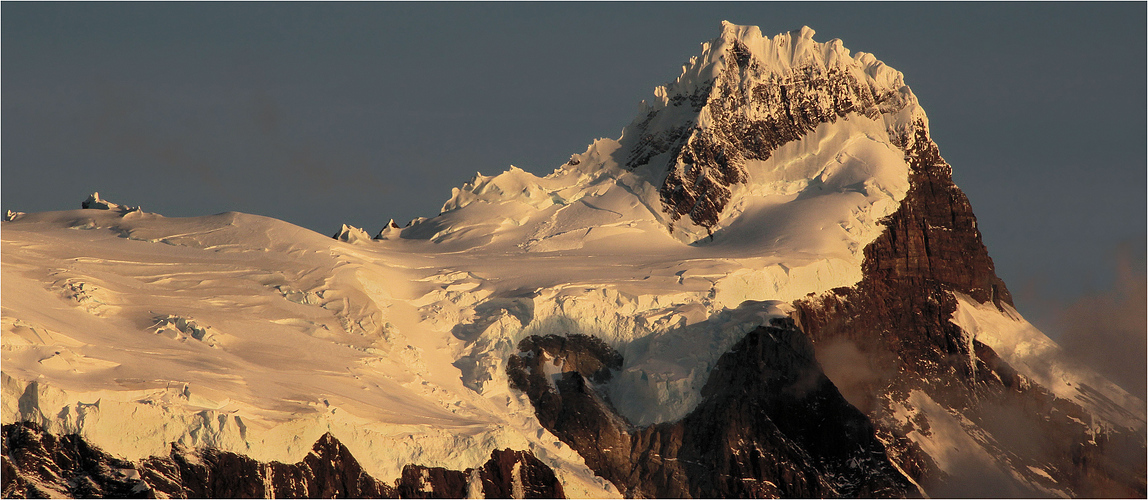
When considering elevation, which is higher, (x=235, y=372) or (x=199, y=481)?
(x=235, y=372)

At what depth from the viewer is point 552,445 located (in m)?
198

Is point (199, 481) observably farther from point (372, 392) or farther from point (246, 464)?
point (372, 392)

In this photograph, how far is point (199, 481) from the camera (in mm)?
175750

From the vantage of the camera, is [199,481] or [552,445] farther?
[552,445]

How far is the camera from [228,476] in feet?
581

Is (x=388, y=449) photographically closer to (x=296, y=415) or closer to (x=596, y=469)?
(x=296, y=415)

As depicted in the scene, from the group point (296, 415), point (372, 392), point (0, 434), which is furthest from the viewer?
point (372, 392)

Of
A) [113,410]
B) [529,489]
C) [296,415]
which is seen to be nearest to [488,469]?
[529,489]

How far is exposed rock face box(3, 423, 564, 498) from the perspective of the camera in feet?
559

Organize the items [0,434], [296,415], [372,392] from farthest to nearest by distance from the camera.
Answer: [372,392], [296,415], [0,434]

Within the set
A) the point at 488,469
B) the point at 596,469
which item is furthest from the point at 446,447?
the point at 596,469

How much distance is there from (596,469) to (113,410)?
49.2 meters

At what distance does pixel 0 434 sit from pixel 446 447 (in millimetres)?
41164

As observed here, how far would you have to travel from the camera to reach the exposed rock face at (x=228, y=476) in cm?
17050
